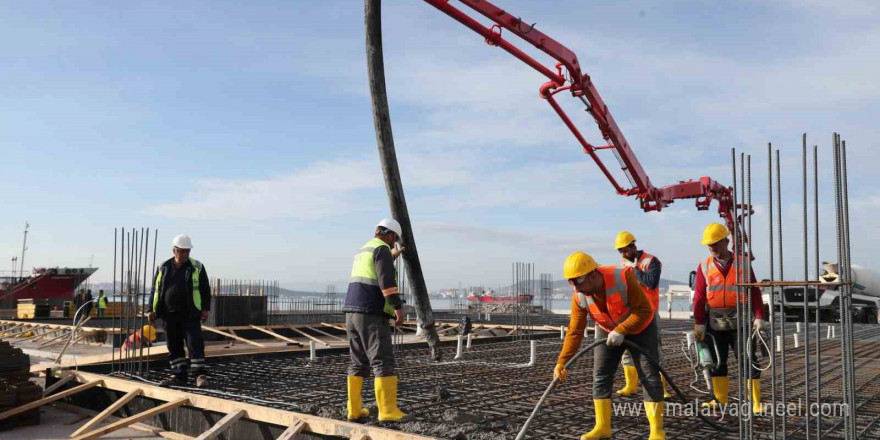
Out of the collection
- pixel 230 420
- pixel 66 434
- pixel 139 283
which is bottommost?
pixel 66 434

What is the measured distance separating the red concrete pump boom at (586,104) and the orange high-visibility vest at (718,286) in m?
7.63

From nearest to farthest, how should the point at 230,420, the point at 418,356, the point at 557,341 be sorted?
the point at 230,420 → the point at 418,356 → the point at 557,341

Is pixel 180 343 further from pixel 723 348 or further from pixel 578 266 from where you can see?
pixel 723 348

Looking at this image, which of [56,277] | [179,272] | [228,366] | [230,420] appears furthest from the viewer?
[56,277]

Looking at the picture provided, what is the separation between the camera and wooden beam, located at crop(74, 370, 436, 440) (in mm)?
4627

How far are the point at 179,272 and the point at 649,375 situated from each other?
16.3 feet

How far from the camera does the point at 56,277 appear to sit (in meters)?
37.2

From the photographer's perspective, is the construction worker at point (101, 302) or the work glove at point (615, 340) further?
the construction worker at point (101, 302)

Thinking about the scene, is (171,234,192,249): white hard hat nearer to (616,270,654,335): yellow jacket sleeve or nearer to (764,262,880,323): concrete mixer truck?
(616,270,654,335): yellow jacket sleeve

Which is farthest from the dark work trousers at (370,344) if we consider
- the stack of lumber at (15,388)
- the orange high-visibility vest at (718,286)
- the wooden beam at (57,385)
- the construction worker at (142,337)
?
the wooden beam at (57,385)

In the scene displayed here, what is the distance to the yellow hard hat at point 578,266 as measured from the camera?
441 centimetres

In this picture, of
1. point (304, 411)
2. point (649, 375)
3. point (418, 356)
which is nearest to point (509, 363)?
point (418, 356)

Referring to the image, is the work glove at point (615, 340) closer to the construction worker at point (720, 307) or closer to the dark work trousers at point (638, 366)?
the dark work trousers at point (638, 366)

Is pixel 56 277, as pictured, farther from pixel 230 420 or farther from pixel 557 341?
pixel 230 420
